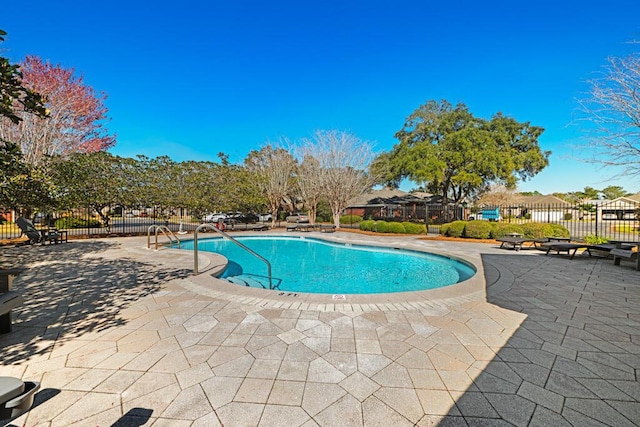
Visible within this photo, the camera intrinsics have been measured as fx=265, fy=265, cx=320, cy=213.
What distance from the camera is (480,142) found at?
64.5ft

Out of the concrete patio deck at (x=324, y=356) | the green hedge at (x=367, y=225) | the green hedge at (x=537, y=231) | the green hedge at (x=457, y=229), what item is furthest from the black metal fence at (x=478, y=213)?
the concrete patio deck at (x=324, y=356)

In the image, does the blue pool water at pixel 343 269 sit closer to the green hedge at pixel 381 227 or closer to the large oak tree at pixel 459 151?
the green hedge at pixel 381 227

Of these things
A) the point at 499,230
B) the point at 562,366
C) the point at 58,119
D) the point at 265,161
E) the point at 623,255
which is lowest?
the point at 562,366

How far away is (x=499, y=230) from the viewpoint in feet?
42.0

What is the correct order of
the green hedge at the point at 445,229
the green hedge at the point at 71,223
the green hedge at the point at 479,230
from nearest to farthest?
1. the green hedge at the point at 479,230
2. the green hedge at the point at 445,229
3. the green hedge at the point at 71,223

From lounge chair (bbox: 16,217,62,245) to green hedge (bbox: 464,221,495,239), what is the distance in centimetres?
1824

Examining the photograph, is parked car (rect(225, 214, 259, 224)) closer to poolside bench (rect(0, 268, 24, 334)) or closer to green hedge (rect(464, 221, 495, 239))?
green hedge (rect(464, 221, 495, 239))

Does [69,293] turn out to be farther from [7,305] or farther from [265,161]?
[265,161]

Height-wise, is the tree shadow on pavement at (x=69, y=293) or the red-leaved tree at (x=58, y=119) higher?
the red-leaved tree at (x=58, y=119)

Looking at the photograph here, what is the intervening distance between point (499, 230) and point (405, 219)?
489 inches

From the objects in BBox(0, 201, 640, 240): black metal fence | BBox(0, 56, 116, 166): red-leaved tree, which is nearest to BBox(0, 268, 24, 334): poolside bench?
BBox(0, 201, 640, 240): black metal fence

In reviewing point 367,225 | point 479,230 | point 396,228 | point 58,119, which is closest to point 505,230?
point 479,230

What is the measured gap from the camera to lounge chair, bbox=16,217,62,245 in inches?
384

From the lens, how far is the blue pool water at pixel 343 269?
22.5ft
